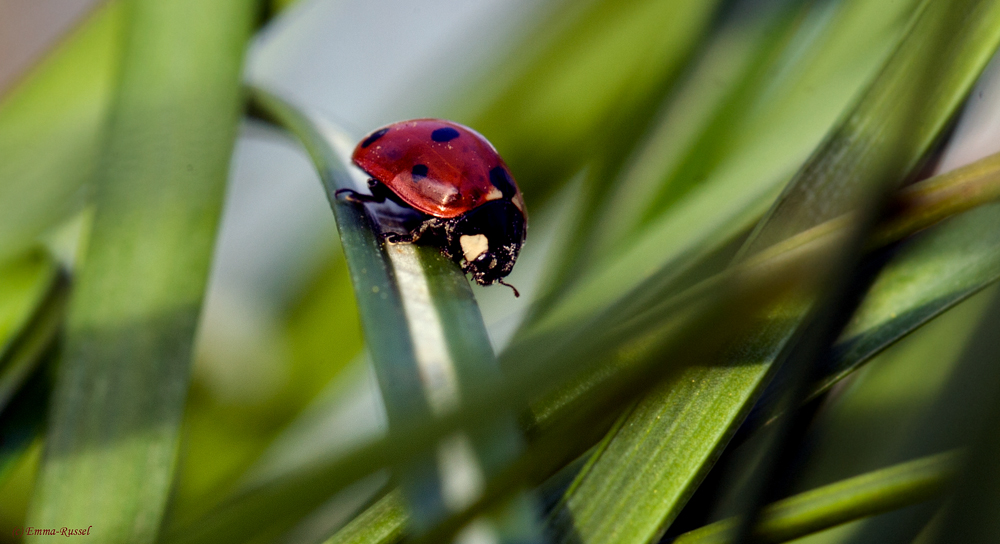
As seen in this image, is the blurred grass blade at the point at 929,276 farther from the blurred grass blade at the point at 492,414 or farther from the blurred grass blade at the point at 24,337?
the blurred grass blade at the point at 24,337

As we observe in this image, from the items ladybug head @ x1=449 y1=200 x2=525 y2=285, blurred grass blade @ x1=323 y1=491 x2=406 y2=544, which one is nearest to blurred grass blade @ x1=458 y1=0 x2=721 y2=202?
ladybug head @ x1=449 y1=200 x2=525 y2=285

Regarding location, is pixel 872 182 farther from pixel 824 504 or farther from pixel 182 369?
pixel 182 369

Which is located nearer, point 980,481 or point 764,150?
point 980,481

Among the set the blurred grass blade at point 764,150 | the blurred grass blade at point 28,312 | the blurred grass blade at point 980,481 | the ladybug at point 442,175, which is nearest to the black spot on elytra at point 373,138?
the ladybug at point 442,175

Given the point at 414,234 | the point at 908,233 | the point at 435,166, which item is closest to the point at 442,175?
the point at 435,166

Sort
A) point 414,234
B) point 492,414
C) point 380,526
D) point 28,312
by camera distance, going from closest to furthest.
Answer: point 492,414
point 380,526
point 414,234
point 28,312

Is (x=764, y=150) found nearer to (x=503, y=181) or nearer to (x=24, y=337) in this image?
(x=503, y=181)
